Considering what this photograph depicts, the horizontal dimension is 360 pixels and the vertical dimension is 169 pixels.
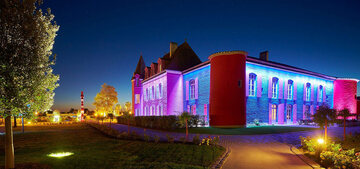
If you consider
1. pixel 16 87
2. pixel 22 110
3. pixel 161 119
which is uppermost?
pixel 16 87

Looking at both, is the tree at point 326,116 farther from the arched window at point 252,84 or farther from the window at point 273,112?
the window at point 273,112

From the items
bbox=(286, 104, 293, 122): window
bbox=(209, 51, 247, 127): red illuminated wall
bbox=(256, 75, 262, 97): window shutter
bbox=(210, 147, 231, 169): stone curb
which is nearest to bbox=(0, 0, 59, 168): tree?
bbox=(210, 147, 231, 169): stone curb

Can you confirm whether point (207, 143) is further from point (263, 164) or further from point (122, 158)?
point (122, 158)

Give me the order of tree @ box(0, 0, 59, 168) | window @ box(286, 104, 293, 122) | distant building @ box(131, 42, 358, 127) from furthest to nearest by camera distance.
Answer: window @ box(286, 104, 293, 122) → distant building @ box(131, 42, 358, 127) → tree @ box(0, 0, 59, 168)

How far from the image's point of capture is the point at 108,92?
60.5 m

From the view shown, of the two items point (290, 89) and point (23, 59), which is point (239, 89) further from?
point (23, 59)

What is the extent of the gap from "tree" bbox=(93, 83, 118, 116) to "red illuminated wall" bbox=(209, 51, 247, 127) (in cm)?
4594

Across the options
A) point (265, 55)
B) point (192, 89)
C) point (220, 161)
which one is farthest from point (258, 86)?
point (220, 161)

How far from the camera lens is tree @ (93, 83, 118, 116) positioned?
59.9 m

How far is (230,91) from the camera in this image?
20.5 metres

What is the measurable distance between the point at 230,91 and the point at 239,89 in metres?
0.93

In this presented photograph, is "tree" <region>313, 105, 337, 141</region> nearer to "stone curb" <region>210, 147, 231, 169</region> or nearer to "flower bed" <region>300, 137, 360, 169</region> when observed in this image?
"flower bed" <region>300, 137, 360, 169</region>

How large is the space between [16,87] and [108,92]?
57522 mm

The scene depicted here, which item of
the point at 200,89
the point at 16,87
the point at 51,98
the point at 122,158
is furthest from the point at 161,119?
the point at 16,87
